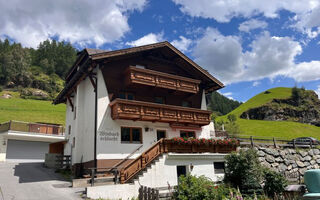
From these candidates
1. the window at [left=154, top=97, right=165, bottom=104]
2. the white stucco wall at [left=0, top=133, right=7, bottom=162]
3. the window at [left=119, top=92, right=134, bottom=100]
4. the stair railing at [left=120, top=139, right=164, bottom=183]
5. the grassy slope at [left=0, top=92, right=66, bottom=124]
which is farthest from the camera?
the grassy slope at [left=0, top=92, right=66, bottom=124]

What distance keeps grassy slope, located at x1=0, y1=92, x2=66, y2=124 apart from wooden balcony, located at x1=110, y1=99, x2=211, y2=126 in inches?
1463

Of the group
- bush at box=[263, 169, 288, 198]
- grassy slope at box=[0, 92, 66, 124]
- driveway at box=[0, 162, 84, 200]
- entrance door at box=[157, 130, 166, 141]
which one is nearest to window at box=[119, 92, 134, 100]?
entrance door at box=[157, 130, 166, 141]

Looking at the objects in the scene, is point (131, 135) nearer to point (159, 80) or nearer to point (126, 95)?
point (126, 95)

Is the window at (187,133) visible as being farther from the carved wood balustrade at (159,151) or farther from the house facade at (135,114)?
the carved wood balustrade at (159,151)

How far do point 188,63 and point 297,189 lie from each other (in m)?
14.2

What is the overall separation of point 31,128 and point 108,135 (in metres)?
17.2

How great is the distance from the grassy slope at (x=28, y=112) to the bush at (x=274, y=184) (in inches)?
1772

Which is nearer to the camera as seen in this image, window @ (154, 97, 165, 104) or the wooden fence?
the wooden fence

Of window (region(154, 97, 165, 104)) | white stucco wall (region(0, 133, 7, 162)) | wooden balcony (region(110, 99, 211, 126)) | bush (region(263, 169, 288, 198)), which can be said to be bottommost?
bush (region(263, 169, 288, 198))

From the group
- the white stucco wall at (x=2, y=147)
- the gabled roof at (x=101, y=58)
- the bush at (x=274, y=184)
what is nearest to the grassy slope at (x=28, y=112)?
the white stucco wall at (x=2, y=147)

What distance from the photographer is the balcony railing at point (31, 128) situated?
29.5m

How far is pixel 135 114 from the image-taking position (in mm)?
18359

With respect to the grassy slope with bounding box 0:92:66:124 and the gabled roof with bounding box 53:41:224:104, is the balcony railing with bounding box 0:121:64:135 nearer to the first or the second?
the gabled roof with bounding box 53:41:224:104

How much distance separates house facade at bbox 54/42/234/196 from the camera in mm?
17609
